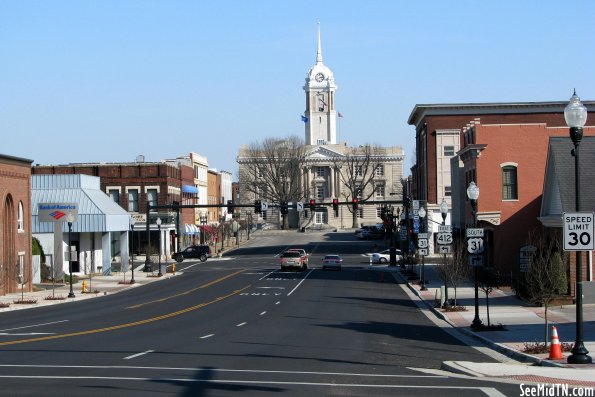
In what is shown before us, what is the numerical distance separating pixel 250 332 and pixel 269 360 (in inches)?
330

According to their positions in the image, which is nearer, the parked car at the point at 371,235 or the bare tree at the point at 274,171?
the parked car at the point at 371,235

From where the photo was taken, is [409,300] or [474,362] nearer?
[474,362]

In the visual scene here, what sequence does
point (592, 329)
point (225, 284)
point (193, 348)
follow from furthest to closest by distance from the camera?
point (225, 284) < point (592, 329) < point (193, 348)

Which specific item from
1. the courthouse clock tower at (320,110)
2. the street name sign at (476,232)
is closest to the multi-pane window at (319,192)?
the courthouse clock tower at (320,110)

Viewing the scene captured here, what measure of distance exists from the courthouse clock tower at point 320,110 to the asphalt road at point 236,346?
133386 mm

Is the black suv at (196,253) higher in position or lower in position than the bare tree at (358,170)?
lower

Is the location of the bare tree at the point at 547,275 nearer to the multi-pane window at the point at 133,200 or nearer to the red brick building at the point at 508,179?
the red brick building at the point at 508,179

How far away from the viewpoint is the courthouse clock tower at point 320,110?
188375mm

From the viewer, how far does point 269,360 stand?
2212 centimetres

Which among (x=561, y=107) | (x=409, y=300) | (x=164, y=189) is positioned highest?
(x=561, y=107)

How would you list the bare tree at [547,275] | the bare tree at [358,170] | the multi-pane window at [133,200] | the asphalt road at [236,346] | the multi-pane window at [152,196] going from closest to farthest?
the asphalt road at [236,346] → the bare tree at [547,275] → the multi-pane window at [133,200] → the multi-pane window at [152,196] → the bare tree at [358,170]

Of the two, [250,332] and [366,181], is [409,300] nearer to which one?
[250,332]

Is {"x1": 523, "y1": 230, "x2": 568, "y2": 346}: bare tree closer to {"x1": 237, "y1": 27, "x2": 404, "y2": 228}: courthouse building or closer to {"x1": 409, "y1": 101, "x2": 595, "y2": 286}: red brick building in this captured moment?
{"x1": 409, "y1": 101, "x2": 595, "y2": 286}: red brick building

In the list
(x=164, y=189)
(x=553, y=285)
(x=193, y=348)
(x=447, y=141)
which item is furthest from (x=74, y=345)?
(x=164, y=189)
